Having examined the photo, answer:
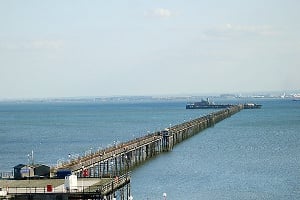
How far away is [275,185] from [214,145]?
51772 mm

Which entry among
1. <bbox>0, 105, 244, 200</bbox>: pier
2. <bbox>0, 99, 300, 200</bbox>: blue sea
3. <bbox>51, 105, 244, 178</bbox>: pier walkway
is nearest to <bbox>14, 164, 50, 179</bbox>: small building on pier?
<bbox>0, 105, 244, 200</bbox>: pier

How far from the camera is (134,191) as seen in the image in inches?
2687

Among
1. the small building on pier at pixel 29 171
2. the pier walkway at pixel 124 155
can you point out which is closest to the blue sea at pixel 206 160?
the pier walkway at pixel 124 155

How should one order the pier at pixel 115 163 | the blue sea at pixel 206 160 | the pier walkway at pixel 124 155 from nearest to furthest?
the pier at pixel 115 163, the blue sea at pixel 206 160, the pier walkway at pixel 124 155

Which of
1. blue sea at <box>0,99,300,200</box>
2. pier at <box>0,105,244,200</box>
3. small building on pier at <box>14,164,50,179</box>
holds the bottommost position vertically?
blue sea at <box>0,99,300,200</box>

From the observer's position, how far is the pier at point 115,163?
45853mm

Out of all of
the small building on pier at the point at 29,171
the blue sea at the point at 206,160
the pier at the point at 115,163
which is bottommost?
the blue sea at the point at 206,160

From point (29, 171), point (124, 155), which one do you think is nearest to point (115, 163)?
point (124, 155)

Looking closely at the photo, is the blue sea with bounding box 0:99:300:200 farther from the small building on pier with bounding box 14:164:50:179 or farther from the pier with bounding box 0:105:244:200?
the small building on pier with bounding box 14:164:50:179

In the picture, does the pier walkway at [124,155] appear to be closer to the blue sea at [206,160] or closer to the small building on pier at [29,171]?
the blue sea at [206,160]

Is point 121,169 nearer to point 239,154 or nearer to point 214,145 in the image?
point 239,154

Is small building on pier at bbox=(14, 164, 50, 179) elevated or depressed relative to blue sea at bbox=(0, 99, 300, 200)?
elevated

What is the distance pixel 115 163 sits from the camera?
8569cm

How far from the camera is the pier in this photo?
150ft
